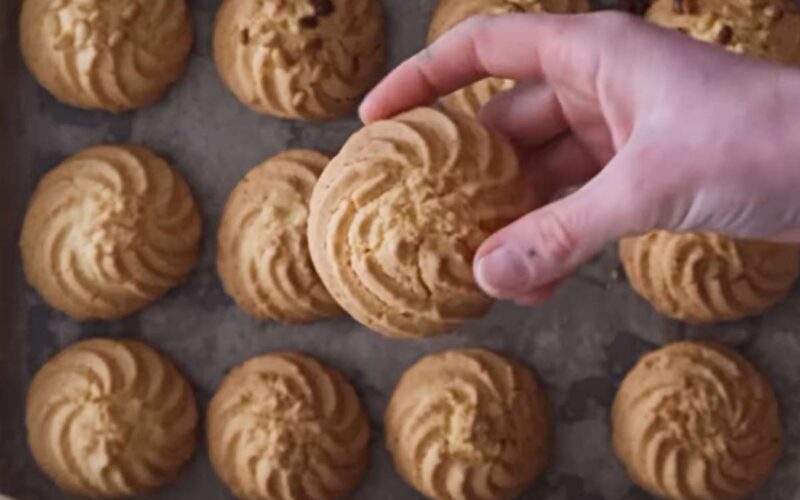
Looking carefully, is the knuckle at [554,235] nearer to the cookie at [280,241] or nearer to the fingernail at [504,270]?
the fingernail at [504,270]

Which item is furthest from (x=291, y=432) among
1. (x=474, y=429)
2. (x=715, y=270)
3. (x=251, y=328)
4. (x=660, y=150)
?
(x=660, y=150)

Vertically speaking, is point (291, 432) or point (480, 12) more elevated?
point (480, 12)

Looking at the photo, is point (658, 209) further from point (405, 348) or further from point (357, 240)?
point (405, 348)

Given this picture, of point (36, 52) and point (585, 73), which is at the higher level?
point (585, 73)

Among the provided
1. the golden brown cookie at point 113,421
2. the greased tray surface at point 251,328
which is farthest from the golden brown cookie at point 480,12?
the golden brown cookie at point 113,421

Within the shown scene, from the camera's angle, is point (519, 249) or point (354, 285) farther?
point (354, 285)

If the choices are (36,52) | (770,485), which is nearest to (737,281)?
(770,485)

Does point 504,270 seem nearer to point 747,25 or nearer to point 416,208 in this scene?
point 416,208
